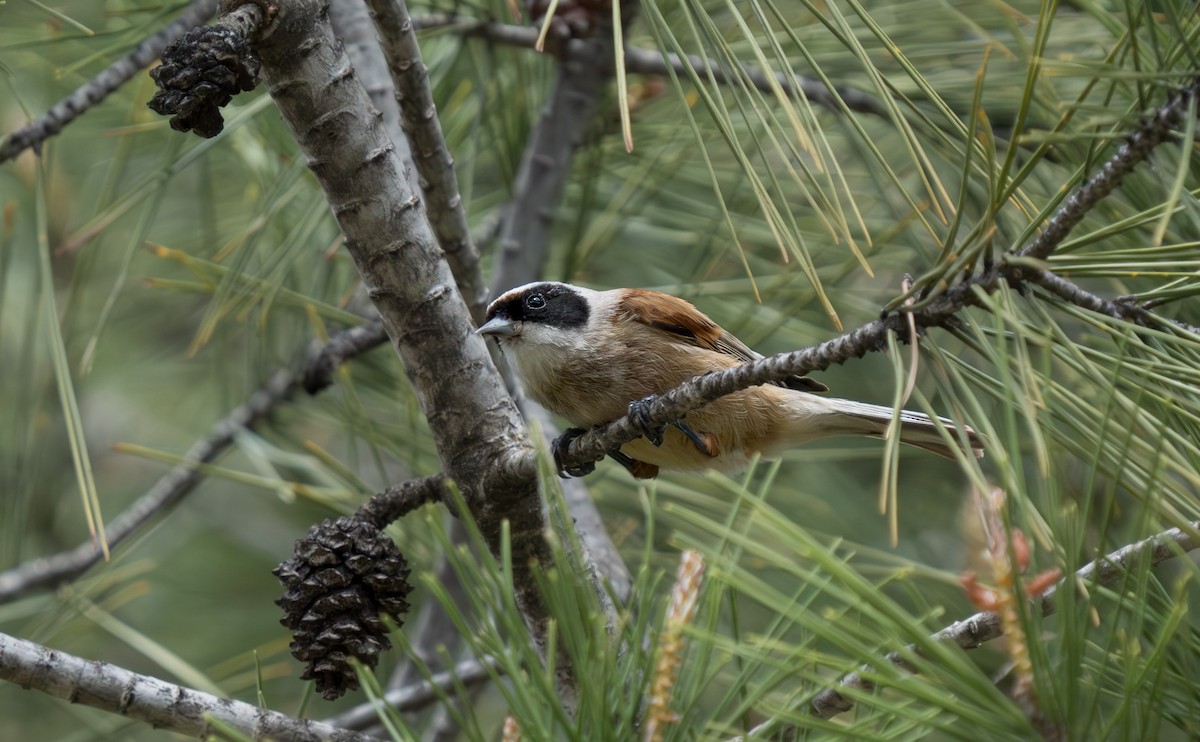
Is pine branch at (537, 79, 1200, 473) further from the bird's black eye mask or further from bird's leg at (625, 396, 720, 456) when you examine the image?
the bird's black eye mask

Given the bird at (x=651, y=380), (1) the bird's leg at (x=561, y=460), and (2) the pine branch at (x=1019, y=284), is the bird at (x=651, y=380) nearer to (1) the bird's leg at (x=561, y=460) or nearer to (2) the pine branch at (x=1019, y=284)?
(1) the bird's leg at (x=561, y=460)

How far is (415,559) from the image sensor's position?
9.87 ft

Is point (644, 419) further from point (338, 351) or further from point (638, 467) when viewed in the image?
point (338, 351)

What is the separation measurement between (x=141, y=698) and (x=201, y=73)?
3.28ft

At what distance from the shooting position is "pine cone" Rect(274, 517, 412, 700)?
6.07 feet

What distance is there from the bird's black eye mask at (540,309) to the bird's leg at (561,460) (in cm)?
31

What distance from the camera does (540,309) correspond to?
2.89m

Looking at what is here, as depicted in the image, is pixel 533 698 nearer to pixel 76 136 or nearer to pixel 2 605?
pixel 2 605

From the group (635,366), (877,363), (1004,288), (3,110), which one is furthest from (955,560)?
(3,110)

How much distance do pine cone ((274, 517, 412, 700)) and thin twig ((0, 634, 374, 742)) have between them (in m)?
0.12

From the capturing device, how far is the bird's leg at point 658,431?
2068 millimetres

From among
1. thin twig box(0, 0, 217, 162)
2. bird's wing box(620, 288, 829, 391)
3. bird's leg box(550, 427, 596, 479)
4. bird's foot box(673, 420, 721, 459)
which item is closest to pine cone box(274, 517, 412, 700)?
bird's leg box(550, 427, 596, 479)

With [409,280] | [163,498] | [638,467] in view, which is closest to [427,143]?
[409,280]

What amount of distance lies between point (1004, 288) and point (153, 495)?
283 cm
